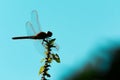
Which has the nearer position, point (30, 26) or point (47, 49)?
point (47, 49)

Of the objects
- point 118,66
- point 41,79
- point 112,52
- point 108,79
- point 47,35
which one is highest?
point 112,52

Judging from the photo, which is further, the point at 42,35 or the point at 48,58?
the point at 42,35

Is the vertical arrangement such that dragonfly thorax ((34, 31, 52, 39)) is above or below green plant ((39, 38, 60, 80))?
above

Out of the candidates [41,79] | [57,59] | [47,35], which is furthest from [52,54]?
[47,35]

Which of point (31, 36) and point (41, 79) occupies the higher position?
point (31, 36)

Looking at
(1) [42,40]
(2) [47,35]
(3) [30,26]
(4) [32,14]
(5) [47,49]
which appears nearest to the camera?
(5) [47,49]

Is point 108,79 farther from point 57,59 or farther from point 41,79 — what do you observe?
point 41,79

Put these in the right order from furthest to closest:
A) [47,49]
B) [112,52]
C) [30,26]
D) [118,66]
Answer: [112,52] < [118,66] < [30,26] < [47,49]

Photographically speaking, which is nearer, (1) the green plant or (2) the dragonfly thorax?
(1) the green plant

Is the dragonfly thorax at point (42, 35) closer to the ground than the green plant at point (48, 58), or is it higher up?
higher up

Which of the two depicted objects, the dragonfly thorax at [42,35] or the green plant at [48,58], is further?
the dragonfly thorax at [42,35]

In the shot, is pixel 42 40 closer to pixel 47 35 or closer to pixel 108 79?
pixel 47 35
